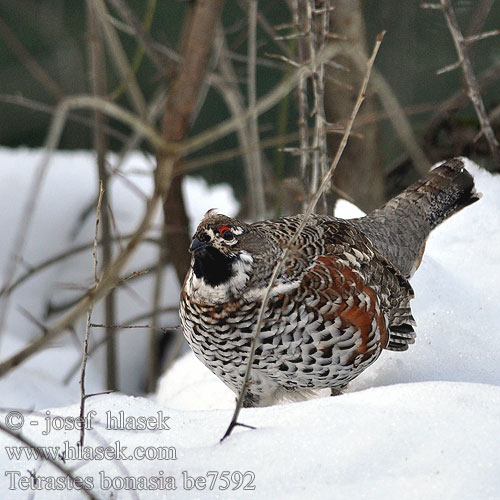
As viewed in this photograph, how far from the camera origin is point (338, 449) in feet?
5.68

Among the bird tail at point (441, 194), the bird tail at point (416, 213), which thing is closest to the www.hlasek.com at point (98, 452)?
the bird tail at point (416, 213)

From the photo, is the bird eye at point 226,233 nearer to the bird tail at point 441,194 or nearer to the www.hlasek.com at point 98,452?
the www.hlasek.com at point 98,452

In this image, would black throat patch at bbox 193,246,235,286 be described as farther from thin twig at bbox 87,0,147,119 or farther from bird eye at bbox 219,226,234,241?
thin twig at bbox 87,0,147,119

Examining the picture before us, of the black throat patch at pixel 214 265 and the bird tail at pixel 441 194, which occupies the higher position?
the bird tail at pixel 441 194

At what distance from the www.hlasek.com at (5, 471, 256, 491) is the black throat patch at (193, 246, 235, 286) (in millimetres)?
882

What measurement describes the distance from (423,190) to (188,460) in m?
2.17

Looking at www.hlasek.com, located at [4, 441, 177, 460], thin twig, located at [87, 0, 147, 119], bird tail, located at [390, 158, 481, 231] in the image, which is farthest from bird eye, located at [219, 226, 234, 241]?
bird tail, located at [390, 158, 481, 231]

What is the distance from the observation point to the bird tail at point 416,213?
10.9ft

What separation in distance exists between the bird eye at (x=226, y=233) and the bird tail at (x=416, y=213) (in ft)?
3.02

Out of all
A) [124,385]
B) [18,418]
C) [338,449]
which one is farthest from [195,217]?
[338,449]

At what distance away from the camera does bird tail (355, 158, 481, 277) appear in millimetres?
3312

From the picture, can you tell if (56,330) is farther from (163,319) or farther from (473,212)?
(163,319)

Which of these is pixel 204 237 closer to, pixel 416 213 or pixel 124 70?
pixel 124 70

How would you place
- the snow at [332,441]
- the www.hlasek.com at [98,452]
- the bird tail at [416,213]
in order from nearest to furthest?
the snow at [332,441]
the www.hlasek.com at [98,452]
the bird tail at [416,213]
